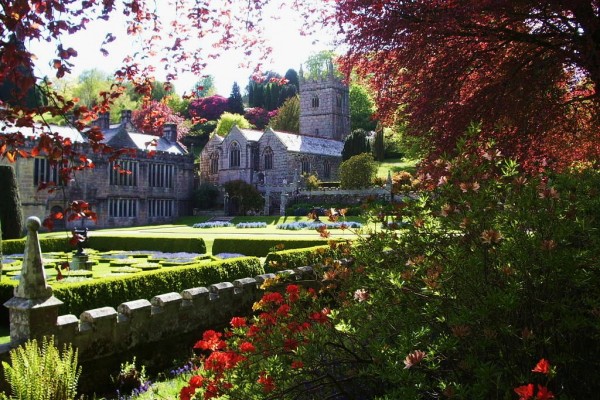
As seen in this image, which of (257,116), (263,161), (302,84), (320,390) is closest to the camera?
(320,390)

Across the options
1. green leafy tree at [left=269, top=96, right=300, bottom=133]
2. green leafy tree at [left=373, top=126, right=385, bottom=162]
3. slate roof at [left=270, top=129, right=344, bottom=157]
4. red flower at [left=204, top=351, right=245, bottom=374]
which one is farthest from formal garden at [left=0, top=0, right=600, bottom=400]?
green leafy tree at [left=269, top=96, right=300, bottom=133]

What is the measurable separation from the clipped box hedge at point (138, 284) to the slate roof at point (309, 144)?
42.5m

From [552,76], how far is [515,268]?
493 cm

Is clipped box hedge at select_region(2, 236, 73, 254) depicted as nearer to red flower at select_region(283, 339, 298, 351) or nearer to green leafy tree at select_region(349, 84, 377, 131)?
red flower at select_region(283, 339, 298, 351)

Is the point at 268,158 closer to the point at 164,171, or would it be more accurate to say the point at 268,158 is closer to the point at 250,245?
the point at 164,171

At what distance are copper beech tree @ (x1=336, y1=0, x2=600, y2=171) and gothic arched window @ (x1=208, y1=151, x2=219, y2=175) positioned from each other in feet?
166

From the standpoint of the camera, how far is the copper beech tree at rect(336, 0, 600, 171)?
682cm

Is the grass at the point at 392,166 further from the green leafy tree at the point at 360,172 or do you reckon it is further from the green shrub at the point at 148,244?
the green shrub at the point at 148,244

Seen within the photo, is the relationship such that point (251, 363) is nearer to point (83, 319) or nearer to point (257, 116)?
point (83, 319)

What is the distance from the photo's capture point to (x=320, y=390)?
4.21m

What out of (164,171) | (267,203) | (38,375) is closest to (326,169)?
(267,203)

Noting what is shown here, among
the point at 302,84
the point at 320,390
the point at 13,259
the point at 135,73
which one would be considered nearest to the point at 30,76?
the point at 135,73

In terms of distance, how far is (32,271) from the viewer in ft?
22.0

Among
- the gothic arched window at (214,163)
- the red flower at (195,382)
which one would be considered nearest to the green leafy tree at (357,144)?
the gothic arched window at (214,163)
